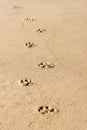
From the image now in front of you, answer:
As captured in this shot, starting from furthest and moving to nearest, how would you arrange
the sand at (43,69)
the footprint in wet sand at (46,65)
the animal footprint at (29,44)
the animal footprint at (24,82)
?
the animal footprint at (29,44)
the footprint in wet sand at (46,65)
the animal footprint at (24,82)
the sand at (43,69)

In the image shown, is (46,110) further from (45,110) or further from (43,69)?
(43,69)

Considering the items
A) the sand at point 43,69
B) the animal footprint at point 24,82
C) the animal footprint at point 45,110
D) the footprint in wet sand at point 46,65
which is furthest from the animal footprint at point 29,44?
the animal footprint at point 45,110

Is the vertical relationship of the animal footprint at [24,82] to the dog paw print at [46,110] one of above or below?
above

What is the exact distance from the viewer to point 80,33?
7.99 m

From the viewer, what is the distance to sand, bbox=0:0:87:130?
15.1 ft

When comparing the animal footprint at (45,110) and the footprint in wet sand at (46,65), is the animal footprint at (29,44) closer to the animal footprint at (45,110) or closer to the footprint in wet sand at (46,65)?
the footprint in wet sand at (46,65)

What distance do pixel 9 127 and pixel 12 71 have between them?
1692mm

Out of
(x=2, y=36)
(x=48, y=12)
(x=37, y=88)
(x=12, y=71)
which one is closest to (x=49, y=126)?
(x=37, y=88)

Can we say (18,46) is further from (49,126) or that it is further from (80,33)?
(49,126)

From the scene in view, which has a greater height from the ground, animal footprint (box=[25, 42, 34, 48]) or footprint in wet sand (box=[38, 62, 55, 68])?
animal footprint (box=[25, 42, 34, 48])

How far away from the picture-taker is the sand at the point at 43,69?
459cm

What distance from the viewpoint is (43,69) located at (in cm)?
598

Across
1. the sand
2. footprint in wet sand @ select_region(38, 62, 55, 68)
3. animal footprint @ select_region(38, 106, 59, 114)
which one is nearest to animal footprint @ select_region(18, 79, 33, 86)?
the sand

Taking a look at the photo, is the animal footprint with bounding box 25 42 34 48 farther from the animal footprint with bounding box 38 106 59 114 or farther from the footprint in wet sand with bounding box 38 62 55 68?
the animal footprint with bounding box 38 106 59 114
